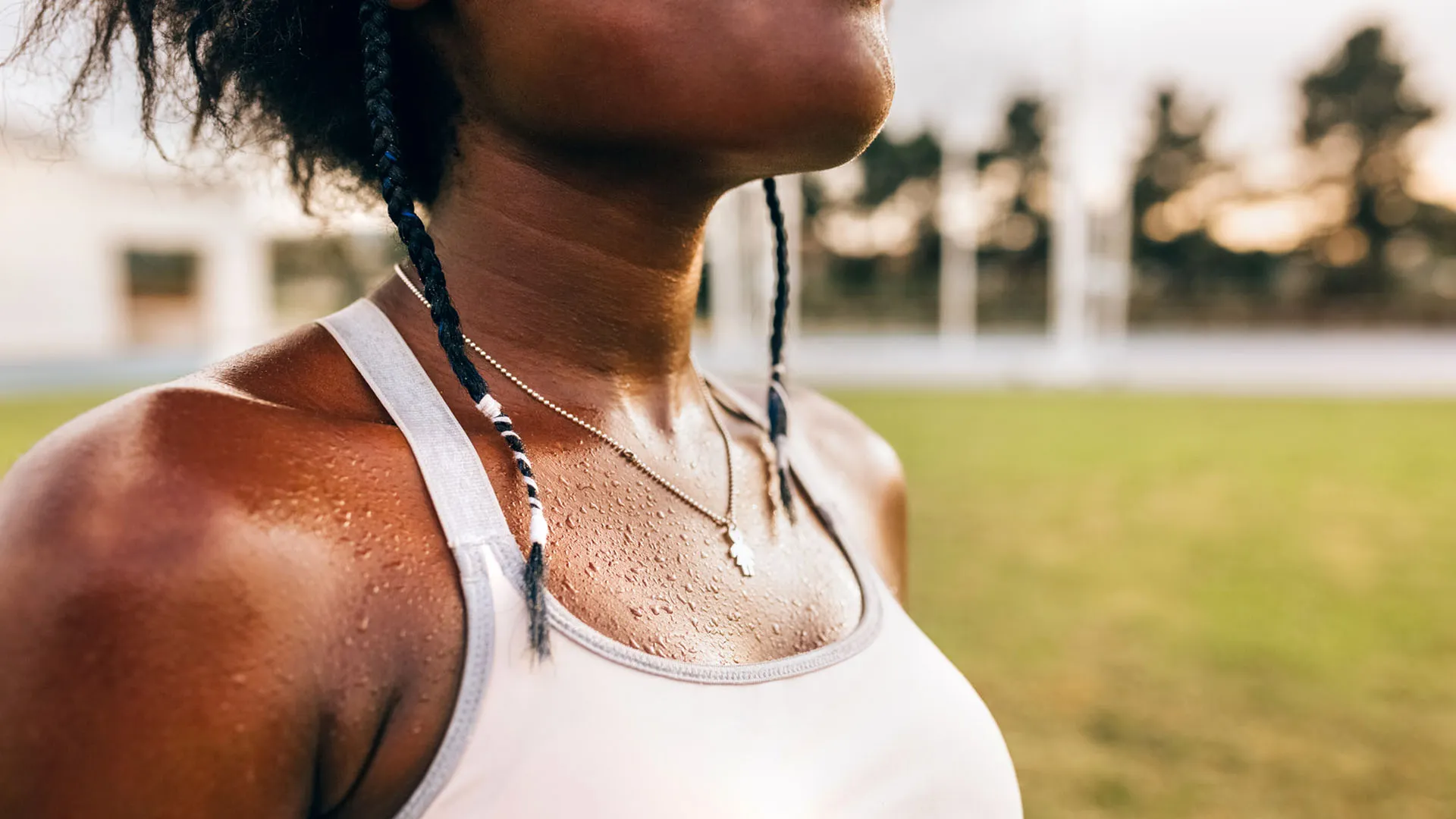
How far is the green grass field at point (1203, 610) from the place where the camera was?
3.83 m

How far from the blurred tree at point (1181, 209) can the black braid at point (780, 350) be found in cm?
4194

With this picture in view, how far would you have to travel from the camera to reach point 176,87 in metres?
1.26

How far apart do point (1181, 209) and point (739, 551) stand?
46.2 metres

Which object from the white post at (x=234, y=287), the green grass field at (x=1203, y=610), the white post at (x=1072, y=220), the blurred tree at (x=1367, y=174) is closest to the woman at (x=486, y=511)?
the green grass field at (x=1203, y=610)

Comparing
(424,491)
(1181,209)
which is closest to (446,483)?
(424,491)

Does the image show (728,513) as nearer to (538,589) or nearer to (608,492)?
(608,492)

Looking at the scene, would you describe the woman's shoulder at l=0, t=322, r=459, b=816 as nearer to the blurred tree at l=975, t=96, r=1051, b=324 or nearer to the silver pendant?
the silver pendant

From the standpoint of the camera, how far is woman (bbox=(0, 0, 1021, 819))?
746 mm

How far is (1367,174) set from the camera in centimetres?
4084

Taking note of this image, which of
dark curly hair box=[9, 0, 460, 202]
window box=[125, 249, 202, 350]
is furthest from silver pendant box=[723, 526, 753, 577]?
window box=[125, 249, 202, 350]

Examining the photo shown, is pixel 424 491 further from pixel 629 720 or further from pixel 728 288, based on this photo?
pixel 728 288

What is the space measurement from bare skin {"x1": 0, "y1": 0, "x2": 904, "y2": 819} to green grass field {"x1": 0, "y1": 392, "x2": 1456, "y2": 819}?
279 centimetres

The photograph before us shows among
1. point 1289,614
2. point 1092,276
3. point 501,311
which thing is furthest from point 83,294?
point 501,311

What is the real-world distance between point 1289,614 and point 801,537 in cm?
524
